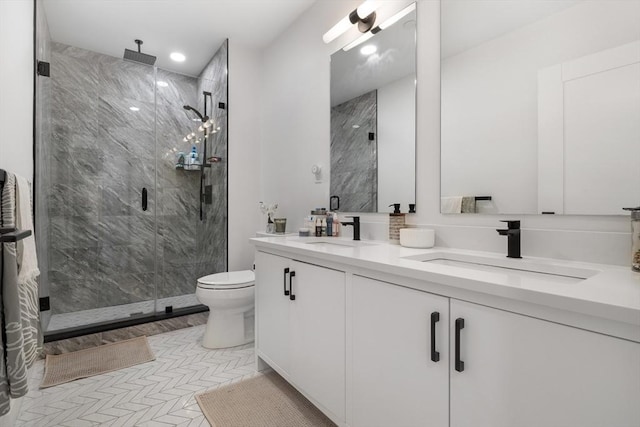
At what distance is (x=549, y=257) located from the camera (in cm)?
118

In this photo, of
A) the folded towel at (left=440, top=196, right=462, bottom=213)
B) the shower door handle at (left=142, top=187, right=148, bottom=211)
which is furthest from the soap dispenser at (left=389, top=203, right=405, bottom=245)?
the shower door handle at (left=142, top=187, right=148, bottom=211)

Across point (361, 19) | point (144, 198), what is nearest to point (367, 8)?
point (361, 19)

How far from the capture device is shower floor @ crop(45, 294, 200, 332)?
2742 millimetres

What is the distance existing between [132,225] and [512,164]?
331 centimetres

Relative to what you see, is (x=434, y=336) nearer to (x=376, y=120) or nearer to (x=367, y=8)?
(x=376, y=120)

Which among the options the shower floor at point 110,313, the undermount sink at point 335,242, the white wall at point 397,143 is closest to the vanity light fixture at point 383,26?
the white wall at point 397,143

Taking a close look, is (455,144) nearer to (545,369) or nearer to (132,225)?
(545,369)

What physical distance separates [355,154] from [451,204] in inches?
30.7

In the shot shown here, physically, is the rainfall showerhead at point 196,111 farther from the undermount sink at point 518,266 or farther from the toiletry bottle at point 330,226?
the undermount sink at point 518,266

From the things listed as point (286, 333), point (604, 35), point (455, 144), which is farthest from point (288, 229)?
point (604, 35)

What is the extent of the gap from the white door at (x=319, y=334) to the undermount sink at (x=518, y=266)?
384 millimetres

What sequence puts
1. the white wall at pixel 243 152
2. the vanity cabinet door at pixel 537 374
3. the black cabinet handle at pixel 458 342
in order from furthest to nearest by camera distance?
1. the white wall at pixel 243 152
2. the black cabinet handle at pixel 458 342
3. the vanity cabinet door at pixel 537 374

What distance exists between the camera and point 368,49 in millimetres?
2010

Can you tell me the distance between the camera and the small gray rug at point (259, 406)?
1.49 metres
